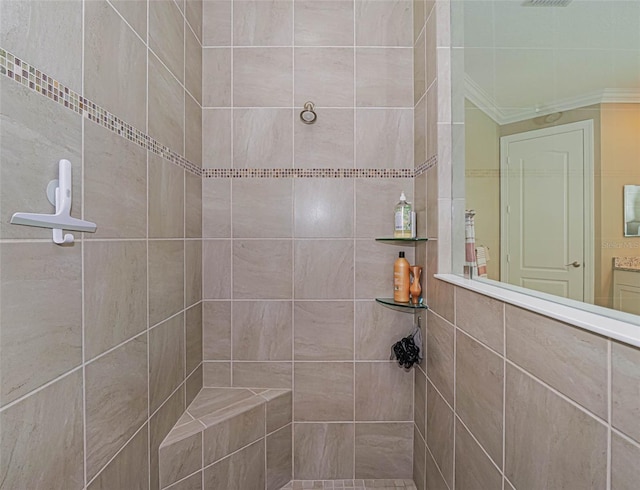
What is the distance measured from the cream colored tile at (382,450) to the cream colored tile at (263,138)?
144cm

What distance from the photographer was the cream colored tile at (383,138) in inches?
67.6

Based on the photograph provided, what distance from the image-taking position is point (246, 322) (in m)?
1.73

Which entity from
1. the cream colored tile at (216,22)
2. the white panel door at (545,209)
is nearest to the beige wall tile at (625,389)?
the white panel door at (545,209)

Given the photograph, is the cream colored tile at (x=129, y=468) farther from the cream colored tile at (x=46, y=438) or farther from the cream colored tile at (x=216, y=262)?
the cream colored tile at (x=216, y=262)

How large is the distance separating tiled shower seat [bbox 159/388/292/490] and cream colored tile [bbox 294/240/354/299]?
1.95ft

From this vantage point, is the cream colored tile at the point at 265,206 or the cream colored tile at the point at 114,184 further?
the cream colored tile at the point at 265,206

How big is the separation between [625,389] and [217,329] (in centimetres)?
159

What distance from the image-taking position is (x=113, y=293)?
38.1 inches

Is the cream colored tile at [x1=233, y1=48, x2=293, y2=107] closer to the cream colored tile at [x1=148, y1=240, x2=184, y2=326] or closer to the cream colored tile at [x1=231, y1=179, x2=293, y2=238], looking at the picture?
the cream colored tile at [x1=231, y1=179, x2=293, y2=238]

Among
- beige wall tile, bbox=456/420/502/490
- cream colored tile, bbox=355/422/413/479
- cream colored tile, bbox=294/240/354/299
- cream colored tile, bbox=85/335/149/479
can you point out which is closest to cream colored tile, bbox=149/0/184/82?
cream colored tile, bbox=294/240/354/299

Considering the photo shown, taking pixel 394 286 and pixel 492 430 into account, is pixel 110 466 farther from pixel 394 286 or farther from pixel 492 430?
pixel 394 286

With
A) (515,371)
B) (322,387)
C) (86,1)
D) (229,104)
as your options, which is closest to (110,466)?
(322,387)

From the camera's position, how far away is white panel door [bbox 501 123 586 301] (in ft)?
3.11

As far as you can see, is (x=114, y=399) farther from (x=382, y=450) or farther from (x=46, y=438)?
(x=382, y=450)
